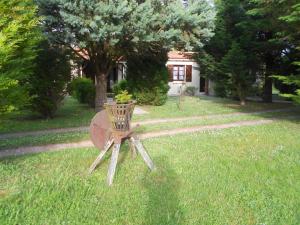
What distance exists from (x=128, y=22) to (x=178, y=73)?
68.5ft

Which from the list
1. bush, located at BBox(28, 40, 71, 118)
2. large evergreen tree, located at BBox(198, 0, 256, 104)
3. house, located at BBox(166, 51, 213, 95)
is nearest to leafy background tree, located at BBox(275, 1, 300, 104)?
large evergreen tree, located at BBox(198, 0, 256, 104)

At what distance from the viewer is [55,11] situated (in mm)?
12586

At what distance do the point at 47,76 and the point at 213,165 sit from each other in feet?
28.2

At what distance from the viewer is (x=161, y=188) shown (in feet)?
18.2

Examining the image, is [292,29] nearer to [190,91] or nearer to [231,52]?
[231,52]

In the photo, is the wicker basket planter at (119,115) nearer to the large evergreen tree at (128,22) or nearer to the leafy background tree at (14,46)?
the leafy background tree at (14,46)

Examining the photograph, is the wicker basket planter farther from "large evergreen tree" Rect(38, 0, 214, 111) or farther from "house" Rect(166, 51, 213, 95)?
"house" Rect(166, 51, 213, 95)

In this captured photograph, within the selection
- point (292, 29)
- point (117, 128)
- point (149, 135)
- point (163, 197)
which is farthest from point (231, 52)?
point (163, 197)

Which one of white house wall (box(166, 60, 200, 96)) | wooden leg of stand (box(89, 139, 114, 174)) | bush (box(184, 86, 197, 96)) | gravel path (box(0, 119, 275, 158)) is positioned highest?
white house wall (box(166, 60, 200, 96))

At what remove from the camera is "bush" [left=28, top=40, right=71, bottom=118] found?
13180 mm

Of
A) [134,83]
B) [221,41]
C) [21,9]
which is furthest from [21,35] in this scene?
[221,41]

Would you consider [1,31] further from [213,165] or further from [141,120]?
[141,120]

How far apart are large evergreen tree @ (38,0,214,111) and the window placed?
18.1m

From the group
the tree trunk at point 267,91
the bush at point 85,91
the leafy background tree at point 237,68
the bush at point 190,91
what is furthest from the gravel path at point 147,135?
the bush at point 190,91
